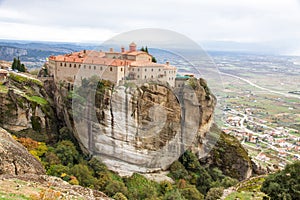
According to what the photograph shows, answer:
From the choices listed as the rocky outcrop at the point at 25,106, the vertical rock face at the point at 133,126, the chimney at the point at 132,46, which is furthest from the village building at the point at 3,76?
the chimney at the point at 132,46

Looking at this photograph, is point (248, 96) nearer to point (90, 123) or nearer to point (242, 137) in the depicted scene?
point (242, 137)

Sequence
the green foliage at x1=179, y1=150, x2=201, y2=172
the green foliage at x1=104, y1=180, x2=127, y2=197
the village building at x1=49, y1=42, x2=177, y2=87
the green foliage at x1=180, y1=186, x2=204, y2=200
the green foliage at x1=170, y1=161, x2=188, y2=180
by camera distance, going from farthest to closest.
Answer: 1. the green foliage at x1=179, y1=150, x2=201, y2=172
2. the green foliage at x1=170, y1=161, x2=188, y2=180
3. the village building at x1=49, y1=42, x2=177, y2=87
4. the green foliage at x1=180, y1=186, x2=204, y2=200
5. the green foliage at x1=104, y1=180, x2=127, y2=197

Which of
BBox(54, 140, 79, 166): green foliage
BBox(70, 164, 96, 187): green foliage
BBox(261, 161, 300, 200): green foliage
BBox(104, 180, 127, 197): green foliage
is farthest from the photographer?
BBox(54, 140, 79, 166): green foliage

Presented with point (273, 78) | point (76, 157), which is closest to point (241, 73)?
point (273, 78)

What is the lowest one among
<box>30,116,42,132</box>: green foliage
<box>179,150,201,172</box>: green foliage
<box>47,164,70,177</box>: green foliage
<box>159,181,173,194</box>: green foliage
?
<box>159,181,173,194</box>: green foliage

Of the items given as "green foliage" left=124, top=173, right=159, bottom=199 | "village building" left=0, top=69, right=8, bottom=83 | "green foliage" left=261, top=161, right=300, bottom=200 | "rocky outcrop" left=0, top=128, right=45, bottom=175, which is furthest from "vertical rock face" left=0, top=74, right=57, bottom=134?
"green foliage" left=261, top=161, right=300, bottom=200

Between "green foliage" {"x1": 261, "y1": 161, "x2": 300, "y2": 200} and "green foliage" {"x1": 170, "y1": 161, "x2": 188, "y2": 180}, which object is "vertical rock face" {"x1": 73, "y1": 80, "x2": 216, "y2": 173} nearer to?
"green foliage" {"x1": 170, "y1": 161, "x2": 188, "y2": 180}
